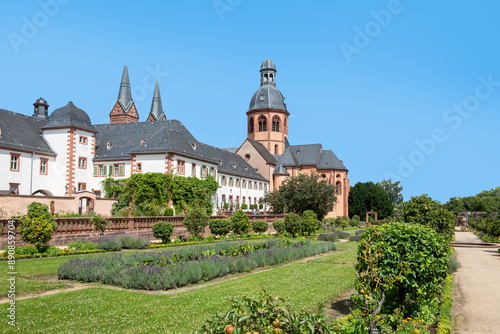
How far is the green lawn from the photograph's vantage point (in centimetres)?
745

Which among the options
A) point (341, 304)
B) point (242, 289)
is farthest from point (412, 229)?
point (242, 289)

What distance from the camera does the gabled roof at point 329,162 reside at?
255 feet

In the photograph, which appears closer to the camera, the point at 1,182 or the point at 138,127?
the point at 1,182

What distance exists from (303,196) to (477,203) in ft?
243

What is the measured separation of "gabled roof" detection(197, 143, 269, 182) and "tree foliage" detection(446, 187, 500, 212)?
5564 centimetres

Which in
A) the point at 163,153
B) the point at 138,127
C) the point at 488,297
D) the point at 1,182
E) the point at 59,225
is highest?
the point at 138,127

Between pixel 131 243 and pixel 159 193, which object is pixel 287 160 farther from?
pixel 131 243

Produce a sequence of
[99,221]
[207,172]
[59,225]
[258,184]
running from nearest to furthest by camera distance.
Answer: [59,225] < [99,221] < [207,172] < [258,184]

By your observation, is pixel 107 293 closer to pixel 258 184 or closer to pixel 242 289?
pixel 242 289

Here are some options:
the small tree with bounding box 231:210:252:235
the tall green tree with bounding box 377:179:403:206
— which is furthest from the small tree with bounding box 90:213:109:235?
the tall green tree with bounding box 377:179:403:206

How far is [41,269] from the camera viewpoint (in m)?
14.3

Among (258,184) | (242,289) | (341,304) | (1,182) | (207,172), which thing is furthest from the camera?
(258,184)

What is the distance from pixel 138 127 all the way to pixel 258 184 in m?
25.7

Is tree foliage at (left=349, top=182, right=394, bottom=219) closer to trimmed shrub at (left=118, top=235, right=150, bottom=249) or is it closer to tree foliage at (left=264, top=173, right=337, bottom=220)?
tree foliage at (left=264, top=173, right=337, bottom=220)
